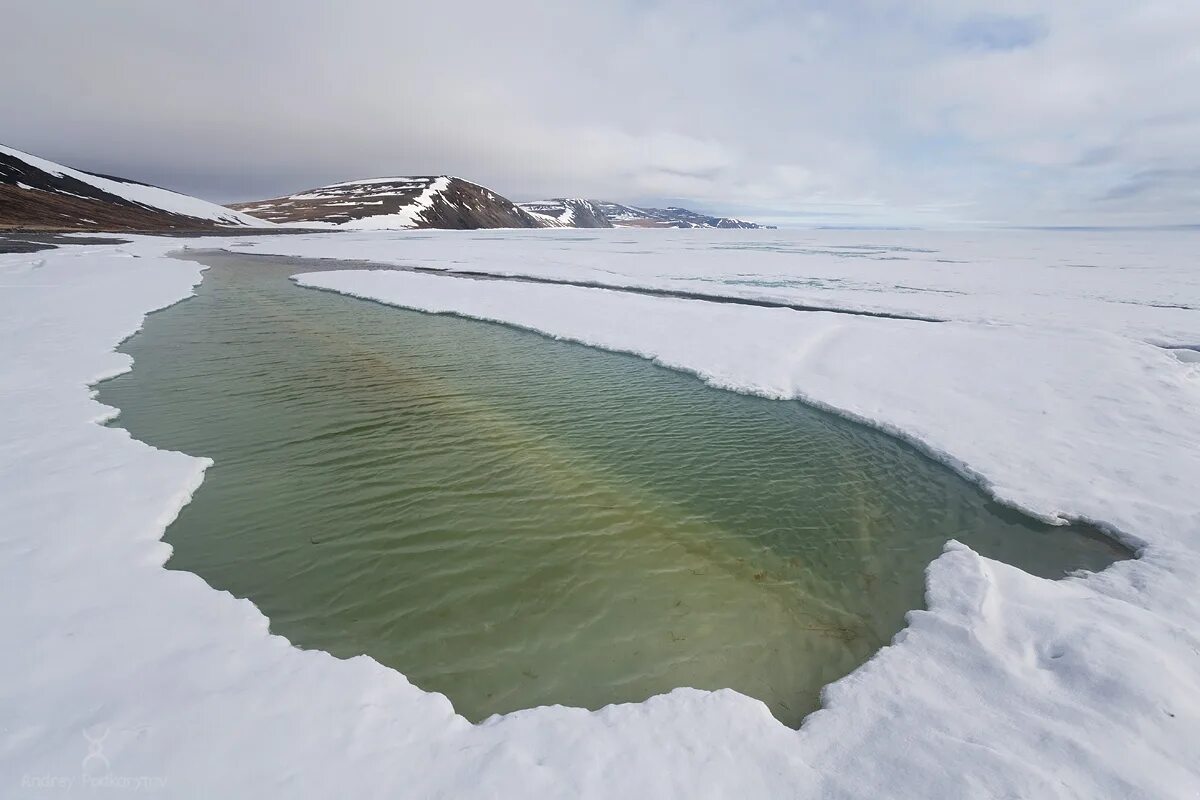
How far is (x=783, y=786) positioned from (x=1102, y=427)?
36.1ft

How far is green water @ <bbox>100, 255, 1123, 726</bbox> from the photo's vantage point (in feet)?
17.6

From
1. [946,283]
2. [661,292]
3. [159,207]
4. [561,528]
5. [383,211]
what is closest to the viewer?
[561,528]

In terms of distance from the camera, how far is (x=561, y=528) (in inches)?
293

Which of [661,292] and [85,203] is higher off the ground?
[85,203]

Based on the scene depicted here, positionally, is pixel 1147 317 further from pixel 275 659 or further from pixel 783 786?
pixel 275 659

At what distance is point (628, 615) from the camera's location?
231 inches

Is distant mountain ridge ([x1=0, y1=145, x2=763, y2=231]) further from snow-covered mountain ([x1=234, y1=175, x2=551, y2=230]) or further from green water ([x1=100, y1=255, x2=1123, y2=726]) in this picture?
green water ([x1=100, y1=255, x2=1123, y2=726])

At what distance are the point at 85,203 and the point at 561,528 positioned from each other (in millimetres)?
141353

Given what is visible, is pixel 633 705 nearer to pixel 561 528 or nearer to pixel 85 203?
pixel 561 528

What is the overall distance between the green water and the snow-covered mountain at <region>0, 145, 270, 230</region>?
3973 inches

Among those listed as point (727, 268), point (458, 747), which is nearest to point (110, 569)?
point (458, 747)

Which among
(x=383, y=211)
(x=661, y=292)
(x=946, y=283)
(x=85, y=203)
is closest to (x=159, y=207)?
(x=85, y=203)

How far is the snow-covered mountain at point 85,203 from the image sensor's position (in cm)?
8550

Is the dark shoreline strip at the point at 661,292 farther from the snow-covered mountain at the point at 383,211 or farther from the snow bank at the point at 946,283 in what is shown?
the snow-covered mountain at the point at 383,211
